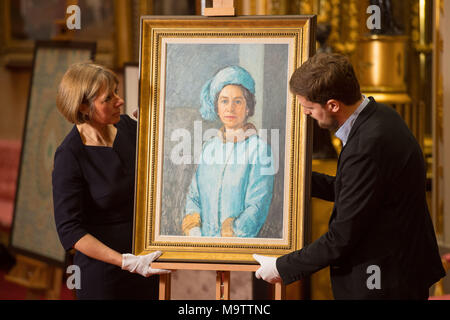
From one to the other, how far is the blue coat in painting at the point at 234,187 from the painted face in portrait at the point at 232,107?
64mm

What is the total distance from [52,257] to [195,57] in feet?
5.85

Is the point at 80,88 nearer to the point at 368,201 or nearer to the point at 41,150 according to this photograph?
the point at 368,201

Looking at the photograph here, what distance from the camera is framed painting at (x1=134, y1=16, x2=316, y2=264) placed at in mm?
1998

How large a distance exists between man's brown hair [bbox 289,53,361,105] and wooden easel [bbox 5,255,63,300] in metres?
2.15

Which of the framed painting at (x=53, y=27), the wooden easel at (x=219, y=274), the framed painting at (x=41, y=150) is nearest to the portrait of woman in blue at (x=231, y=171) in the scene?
the wooden easel at (x=219, y=274)

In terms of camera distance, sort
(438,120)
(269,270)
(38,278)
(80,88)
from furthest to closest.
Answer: (38,278) → (438,120) → (80,88) → (269,270)

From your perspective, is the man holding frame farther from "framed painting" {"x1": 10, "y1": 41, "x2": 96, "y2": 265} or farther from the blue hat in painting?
"framed painting" {"x1": 10, "y1": 41, "x2": 96, "y2": 265}

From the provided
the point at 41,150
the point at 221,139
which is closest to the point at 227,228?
the point at 221,139

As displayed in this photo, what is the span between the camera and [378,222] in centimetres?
177

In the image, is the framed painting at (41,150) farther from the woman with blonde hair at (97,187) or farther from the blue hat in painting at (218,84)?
the blue hat in painting at (218,84)

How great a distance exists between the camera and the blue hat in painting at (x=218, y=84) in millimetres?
2033

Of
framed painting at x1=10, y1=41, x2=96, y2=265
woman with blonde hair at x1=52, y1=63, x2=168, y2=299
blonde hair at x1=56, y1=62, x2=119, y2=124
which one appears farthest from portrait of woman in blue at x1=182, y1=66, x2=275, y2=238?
framed painting at x1=10, y1=41, x2=96, y2=265

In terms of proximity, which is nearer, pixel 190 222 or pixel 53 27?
pixel 190 222

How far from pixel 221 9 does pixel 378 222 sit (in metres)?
0.89
